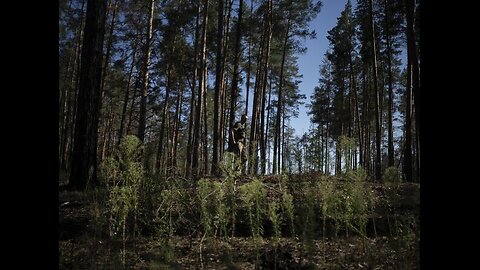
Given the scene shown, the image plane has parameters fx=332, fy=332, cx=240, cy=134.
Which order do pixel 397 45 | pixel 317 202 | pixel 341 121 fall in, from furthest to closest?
pixel 341 121 → pixel 397 45 → pixel 317 202

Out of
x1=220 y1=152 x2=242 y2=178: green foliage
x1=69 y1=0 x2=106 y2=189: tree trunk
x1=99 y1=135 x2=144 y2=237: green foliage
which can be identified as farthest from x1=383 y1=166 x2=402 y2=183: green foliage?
x1=69 y1=0 x2=106 y2=189: tree trunk

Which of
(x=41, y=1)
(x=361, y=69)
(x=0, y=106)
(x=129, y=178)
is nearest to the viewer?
(x=0, y=106)

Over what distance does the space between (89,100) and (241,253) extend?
5008 millimetres

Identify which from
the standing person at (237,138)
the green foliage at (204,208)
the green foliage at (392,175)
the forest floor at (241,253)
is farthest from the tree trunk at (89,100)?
the green foliage at (392,175)

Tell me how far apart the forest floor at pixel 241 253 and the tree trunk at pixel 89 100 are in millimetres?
2193

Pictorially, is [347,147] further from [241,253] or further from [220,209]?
[241,253]

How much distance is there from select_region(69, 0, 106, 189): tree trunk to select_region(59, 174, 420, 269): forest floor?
219 centimetres

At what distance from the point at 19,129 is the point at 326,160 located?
14.2ft

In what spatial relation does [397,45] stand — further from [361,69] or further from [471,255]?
[471,255]

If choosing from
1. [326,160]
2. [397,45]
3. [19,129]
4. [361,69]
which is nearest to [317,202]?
[326,160]

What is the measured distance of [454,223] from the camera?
35.8 inches

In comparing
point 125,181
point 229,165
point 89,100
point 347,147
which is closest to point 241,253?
point 229,165

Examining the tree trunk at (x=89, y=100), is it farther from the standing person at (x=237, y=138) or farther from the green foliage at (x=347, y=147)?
the green foliage at (x=347, y=147)

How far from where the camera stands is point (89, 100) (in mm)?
7219
